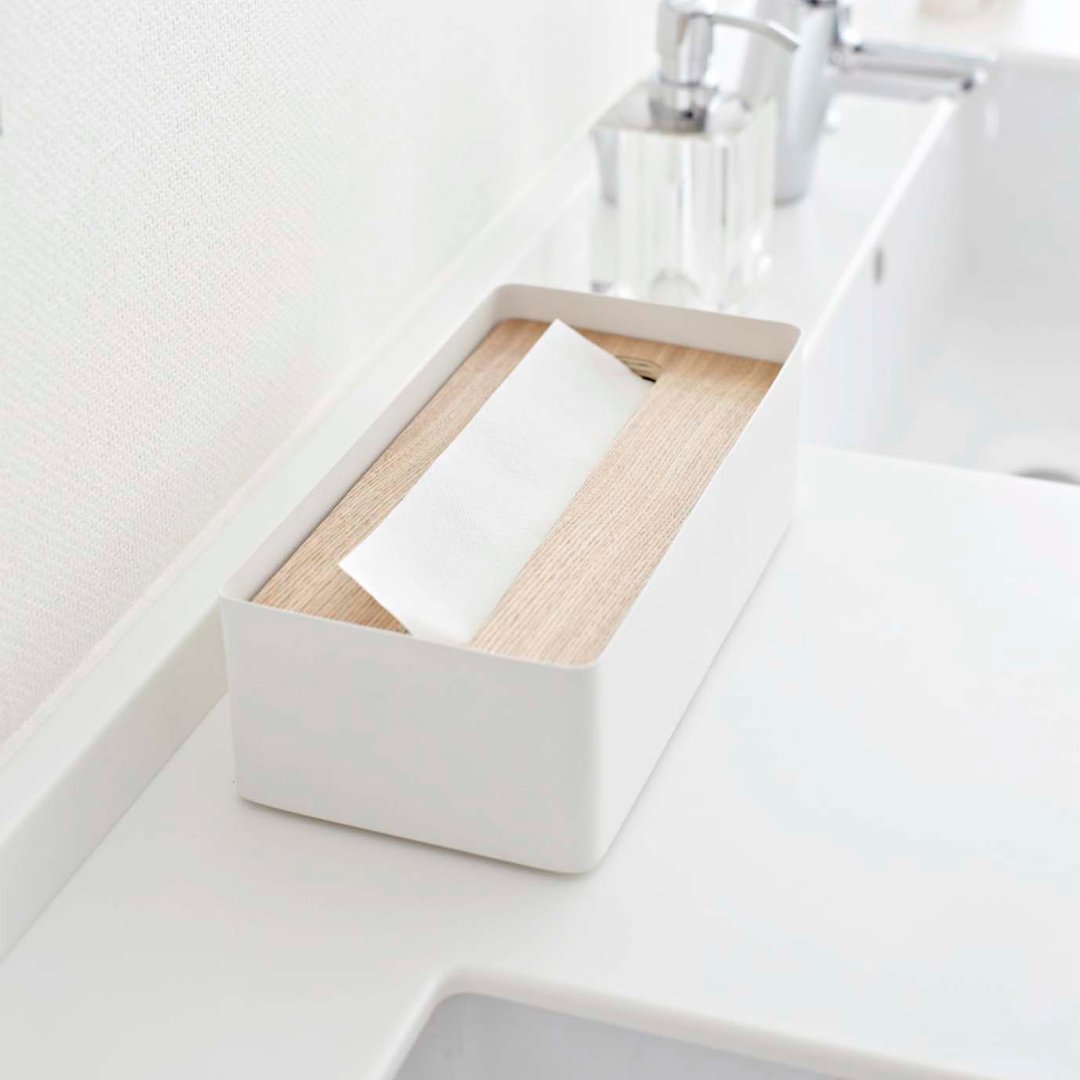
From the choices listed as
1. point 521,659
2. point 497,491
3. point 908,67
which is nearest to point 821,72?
point 908,67

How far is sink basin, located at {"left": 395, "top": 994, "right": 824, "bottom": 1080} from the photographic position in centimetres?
63

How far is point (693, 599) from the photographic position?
0.69m

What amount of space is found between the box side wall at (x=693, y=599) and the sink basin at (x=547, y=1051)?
0.25 ft

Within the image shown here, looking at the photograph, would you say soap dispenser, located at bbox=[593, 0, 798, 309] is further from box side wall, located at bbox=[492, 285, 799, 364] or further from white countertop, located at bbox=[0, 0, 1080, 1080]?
white countertop, located at bbox=[0, 0, 1080, 1080]

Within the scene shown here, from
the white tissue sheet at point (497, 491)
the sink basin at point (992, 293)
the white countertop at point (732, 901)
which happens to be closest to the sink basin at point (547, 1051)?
the white countertop at point (732, 901)

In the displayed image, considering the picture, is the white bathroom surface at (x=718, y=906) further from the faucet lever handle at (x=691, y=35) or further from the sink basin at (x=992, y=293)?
the sink basin at (x=992, y=293)

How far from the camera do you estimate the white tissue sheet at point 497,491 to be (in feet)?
2.12

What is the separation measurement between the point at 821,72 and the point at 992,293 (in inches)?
15.6

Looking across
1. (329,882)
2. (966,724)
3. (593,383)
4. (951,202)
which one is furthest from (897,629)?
(951,202)

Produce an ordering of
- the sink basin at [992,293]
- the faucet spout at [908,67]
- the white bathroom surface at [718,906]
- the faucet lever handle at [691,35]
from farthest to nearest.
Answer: the sink basin at [992,293]
the faucet spout at [908,67]
the faucet lever handle at [691,35]
the white bathroom surface at [718,906]

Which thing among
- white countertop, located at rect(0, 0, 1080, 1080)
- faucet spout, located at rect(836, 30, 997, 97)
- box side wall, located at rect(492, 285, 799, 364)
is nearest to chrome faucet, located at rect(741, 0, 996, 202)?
faucet spout, located at rect(836, 30, 997, 97)

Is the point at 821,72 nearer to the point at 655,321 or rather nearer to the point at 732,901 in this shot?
the point at 655,321

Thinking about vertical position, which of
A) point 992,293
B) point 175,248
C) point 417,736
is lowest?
point 992,293

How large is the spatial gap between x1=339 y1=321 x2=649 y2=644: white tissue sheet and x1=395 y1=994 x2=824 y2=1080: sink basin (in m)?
0.14
